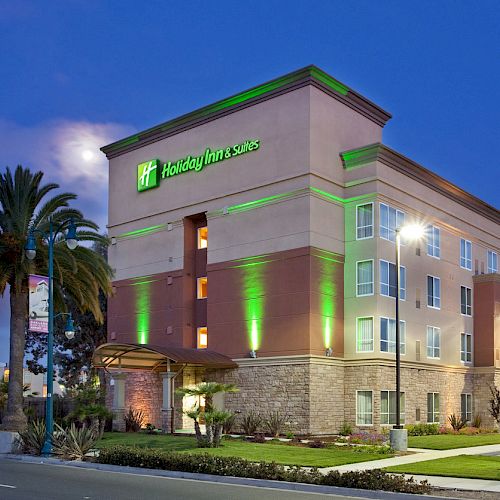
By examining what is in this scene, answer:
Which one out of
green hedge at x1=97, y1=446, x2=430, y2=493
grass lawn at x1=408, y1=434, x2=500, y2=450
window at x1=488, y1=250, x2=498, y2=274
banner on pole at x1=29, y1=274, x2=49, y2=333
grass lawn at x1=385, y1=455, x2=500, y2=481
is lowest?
grass lawn at x1=408, y1=434, x2=500, y2=450

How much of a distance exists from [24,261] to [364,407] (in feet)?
61.3

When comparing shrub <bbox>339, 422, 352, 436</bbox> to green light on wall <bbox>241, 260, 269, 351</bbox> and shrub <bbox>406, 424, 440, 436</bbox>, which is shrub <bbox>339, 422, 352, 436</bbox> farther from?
green light on wall <bbox>241, 260, 269, 351</bbox>

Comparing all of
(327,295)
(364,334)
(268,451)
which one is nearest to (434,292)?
(364,334)

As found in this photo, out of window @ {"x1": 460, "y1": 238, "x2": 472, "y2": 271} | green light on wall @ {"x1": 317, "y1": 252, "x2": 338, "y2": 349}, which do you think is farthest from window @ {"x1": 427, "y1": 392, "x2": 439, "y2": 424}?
window @ {"x1": 460, "y1": 238, "x2": 472, "y2": 271}

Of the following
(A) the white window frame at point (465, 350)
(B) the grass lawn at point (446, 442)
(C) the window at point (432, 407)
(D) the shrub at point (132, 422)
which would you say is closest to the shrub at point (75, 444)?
(B) the grass lawn at point (446, 442)

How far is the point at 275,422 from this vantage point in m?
37.7

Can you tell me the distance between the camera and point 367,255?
4075cm

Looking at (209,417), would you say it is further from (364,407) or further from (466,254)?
(466,254)

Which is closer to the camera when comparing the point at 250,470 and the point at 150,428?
the point at 250,470

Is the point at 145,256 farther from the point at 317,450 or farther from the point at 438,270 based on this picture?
the point at 317,450

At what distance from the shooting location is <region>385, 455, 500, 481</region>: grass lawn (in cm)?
2156

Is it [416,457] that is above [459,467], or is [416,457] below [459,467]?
below

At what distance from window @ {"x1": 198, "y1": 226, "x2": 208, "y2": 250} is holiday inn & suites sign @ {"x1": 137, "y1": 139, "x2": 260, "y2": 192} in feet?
11.9

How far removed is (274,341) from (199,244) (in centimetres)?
909
